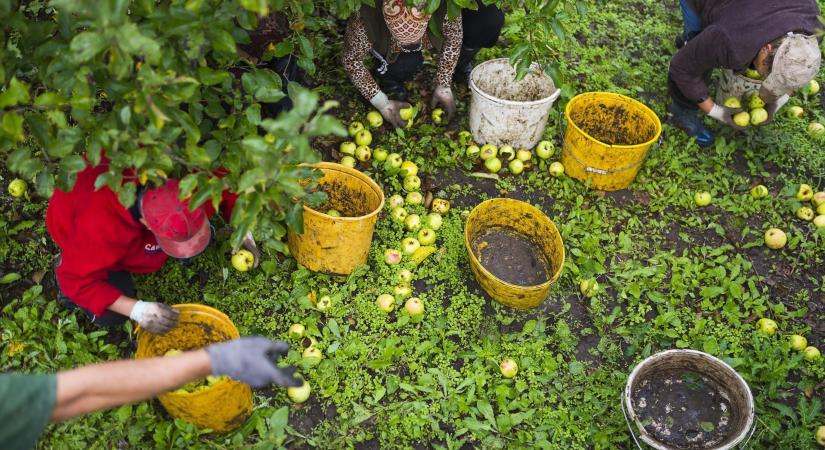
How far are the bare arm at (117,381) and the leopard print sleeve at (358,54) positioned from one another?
102 inches

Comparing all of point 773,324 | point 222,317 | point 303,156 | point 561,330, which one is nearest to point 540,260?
point 561,330

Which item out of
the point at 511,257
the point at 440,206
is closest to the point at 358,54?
the point at 440,206

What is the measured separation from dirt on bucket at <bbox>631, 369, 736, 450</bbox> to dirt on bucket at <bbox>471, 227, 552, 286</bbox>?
868 mm

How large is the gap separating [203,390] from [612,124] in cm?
330

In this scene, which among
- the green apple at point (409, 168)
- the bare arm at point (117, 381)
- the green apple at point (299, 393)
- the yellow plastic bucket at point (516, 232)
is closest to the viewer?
the bare arm at point (117, 381)

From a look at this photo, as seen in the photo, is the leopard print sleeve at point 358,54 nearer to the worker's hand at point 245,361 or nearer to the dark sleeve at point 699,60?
the dark sleeve at point 699,60

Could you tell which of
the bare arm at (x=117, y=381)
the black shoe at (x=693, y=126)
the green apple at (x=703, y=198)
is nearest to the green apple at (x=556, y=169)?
the green apple at (x=703, y=198)

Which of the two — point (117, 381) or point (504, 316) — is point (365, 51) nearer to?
point (504, 316)

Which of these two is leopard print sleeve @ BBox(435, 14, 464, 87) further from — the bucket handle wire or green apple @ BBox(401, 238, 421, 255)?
the bucket handle wire

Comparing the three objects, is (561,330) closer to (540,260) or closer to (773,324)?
(540,260)

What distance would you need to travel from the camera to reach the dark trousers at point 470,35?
4258 mm

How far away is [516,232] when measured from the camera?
3922mm

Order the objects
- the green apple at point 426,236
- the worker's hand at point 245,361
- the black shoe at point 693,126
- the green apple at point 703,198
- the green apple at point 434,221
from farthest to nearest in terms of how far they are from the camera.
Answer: the black shoe at point 693,126 < the green apple at point 703,198 < the green apple at point 434,221 < the green apple at point 426,236 < the worker's hand at point 245,361

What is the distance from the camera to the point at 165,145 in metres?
2.10
